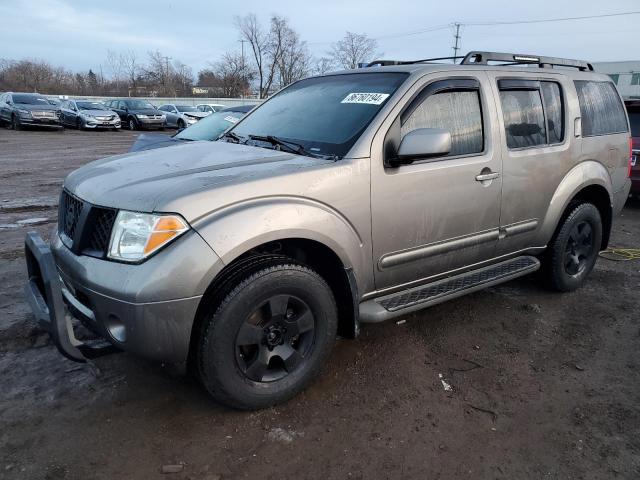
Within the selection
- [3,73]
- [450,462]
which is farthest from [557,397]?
[3,73]

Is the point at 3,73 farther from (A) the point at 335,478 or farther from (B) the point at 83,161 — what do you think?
(A) the point at 335,478

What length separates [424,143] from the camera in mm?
2789

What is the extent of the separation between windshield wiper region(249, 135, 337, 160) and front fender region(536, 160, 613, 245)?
213cm

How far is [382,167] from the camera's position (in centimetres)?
289

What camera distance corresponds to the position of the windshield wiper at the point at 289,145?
2957 millimetres

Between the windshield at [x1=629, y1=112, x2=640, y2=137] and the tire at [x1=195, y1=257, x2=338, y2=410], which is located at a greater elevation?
the windshield at [x1=629, y1=112, x2=640, y2=137]

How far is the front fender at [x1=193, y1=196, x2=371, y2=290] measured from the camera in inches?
91.1

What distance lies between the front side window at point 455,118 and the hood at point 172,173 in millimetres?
799

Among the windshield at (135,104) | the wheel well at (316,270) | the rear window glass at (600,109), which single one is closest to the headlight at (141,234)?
the wheel well at (316,270)

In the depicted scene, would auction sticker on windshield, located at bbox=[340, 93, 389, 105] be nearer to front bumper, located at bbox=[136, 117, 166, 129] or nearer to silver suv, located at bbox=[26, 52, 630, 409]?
silver suv, located at bbox=[26, 52, 630, 409]

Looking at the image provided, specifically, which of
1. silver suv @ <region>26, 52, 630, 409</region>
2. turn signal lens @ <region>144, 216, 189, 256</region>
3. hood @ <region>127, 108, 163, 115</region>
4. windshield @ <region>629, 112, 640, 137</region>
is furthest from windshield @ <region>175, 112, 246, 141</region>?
hood @ <region>127, 108, 163, 115</region>

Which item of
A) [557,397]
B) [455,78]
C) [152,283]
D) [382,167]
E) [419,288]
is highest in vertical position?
[455,78]

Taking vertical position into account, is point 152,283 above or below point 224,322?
above

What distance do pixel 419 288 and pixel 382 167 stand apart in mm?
930
